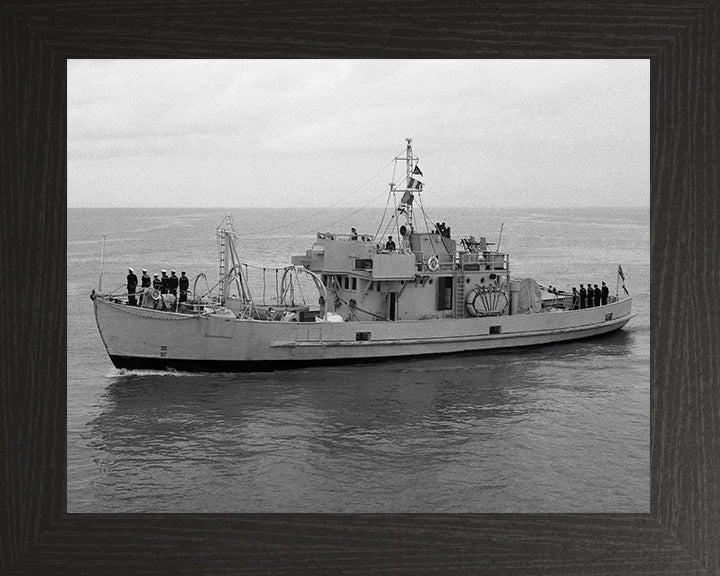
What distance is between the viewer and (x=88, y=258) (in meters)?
15.2

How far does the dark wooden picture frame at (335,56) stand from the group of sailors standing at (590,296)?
28.9ft

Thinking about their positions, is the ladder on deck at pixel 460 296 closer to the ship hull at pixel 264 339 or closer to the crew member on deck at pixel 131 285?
the ship hull at pixel 264 339

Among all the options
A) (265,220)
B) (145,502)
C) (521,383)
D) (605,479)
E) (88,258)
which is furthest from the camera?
(265,220)

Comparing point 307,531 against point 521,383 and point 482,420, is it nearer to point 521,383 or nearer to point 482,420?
point 482,420

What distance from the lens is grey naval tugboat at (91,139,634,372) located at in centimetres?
946

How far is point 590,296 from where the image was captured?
11.3 meters

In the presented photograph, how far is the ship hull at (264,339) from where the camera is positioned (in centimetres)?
941

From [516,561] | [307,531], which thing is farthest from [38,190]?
[516,561]

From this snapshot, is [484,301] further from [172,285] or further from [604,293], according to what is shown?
[172,285]

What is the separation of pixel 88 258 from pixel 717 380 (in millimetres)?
13835

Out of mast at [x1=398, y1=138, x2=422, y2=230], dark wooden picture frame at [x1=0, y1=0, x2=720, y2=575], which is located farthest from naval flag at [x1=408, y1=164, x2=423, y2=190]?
dark wooden picture frame at [x1=0, y1=0, x2=720, y2=575]

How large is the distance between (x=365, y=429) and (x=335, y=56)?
219 inches

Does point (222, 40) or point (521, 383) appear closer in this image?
point (222, 40)

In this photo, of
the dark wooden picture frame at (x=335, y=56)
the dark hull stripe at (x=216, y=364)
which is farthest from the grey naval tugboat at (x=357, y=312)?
the dark wooden picture frame at (x=335, y=56)
